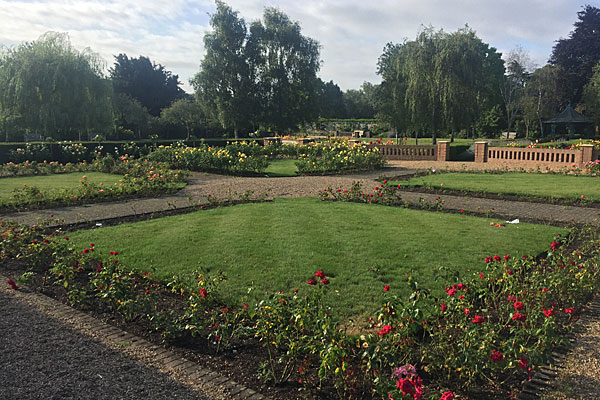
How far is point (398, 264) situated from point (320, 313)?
249 cm

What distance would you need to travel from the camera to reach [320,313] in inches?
137

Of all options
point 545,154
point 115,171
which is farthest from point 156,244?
point 545,154

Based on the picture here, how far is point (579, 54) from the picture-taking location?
154ft

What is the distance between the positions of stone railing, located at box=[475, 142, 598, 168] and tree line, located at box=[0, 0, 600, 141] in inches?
195

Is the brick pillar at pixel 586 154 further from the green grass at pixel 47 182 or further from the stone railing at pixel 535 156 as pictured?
the green grass at pixel 47 182

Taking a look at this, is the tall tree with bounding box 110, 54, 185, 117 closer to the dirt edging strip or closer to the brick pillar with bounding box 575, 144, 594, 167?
the brick pillar with bounding box 575, 144, 594, 167

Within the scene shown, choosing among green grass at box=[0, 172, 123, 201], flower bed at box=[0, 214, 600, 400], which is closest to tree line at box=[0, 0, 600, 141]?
green grass at box=[0, 172, 123, 201]

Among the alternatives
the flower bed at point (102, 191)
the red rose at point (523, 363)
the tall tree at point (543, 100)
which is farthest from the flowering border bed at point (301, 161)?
the tall tree at point (543, 100)

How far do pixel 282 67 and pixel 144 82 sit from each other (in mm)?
Result: 27782

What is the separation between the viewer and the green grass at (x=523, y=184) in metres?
11.2

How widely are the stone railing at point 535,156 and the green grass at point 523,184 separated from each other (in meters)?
3.10

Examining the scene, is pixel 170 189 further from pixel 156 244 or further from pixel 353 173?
pixel 353 173

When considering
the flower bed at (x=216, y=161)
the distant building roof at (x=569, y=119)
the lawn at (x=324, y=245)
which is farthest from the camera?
the distant building roof at (x=569, y=119)

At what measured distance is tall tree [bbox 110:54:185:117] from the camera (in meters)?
55.5
